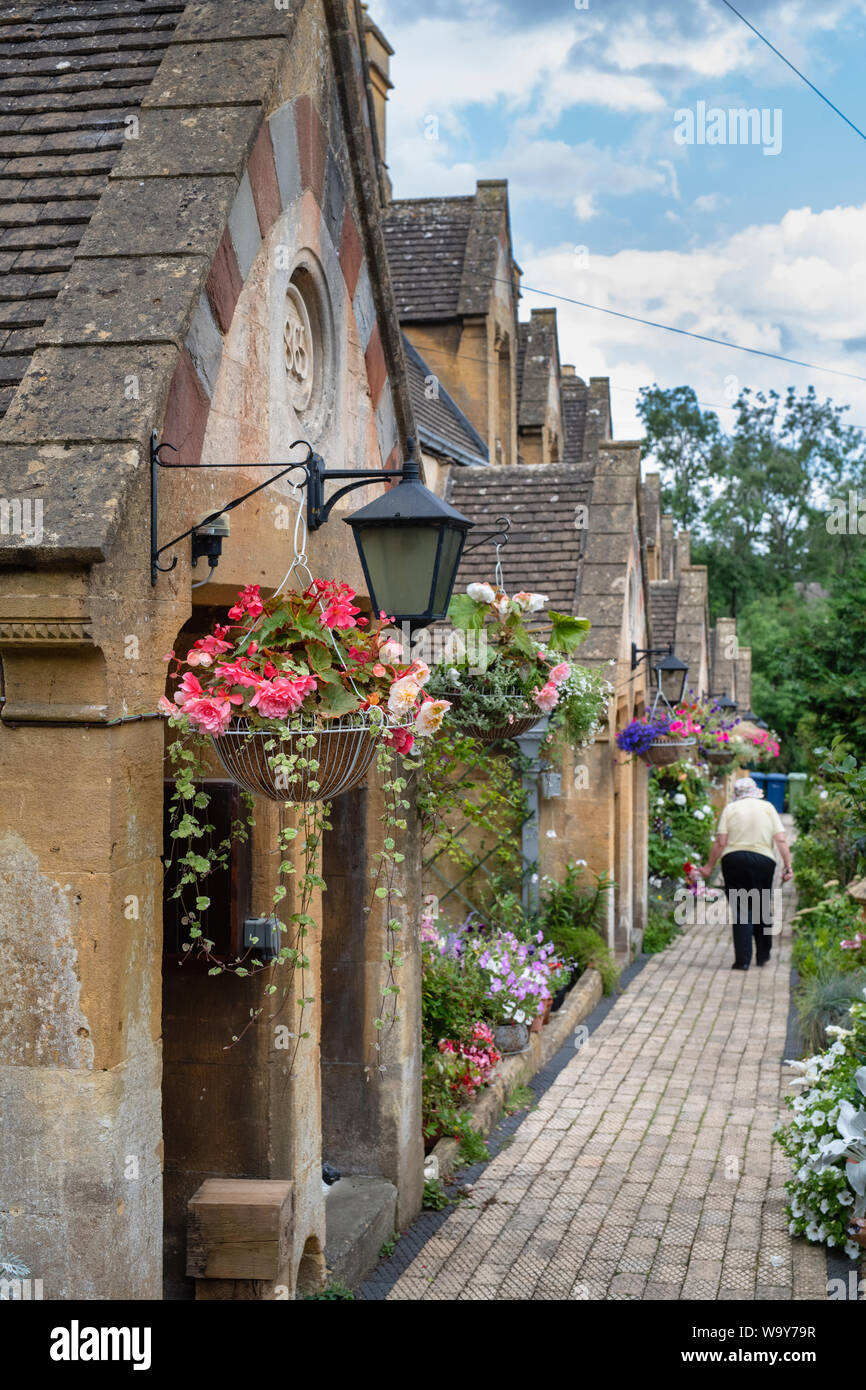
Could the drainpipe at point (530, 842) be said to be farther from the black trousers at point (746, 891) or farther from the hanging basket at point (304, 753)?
the hanging basket at point (304, 753)

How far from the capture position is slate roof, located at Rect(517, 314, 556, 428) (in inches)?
885

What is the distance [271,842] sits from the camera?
17.5 ft

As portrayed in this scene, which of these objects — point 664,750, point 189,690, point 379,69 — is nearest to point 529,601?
point 189,690

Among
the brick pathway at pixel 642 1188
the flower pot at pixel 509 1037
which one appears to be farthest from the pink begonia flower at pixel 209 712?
the flower pot at pixel 509 1037

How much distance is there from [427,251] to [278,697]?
18.0 m

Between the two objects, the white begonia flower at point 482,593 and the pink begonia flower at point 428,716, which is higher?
the white begonia flower at point 482,593

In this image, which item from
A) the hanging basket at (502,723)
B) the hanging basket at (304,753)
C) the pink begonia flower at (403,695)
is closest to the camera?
the hanging basket at (304,753)

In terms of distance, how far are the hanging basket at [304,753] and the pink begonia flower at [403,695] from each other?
0.20ft

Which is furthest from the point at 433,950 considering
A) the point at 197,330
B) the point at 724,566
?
the point at 724,566

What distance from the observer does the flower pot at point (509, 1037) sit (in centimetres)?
951

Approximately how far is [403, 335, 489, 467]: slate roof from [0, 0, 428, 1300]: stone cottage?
8.23 m

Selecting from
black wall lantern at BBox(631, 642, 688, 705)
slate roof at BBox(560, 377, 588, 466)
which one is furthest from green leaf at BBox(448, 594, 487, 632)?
slate roof at BBox(560, 377, 588, 466)

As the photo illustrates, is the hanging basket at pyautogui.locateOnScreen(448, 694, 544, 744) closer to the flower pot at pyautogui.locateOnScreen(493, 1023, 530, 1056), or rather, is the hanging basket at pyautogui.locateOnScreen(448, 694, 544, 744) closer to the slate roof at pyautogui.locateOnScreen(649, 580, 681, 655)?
the flower pot at pyautogui.locateOnScreen(493, 1023, 530, 1056)

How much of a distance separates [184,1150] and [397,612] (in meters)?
2.42
